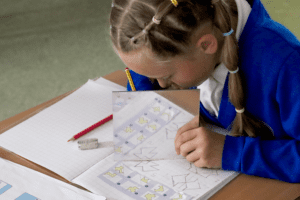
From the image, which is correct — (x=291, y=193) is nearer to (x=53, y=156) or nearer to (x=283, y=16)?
(x=53, y=156)

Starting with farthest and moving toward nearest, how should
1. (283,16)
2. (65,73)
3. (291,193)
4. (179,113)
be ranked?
(283,16) < (65,73) < (179,113) < (291,193)

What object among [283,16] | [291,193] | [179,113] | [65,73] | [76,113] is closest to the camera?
[291,193]

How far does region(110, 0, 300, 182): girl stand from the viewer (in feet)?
2.28

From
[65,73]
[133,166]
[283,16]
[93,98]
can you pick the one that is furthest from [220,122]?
[283,16]

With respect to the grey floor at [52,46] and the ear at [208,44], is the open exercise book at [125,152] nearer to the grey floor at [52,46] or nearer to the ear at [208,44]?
the ear at [208,44]

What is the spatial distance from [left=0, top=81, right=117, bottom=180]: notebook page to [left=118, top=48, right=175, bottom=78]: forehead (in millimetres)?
187

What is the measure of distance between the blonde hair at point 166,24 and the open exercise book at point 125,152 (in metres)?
0.09

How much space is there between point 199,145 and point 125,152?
0.15 meters

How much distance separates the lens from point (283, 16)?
2441mm

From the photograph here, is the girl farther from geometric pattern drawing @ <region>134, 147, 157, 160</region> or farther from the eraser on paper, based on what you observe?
the eraser on paper

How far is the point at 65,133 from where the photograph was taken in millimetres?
883

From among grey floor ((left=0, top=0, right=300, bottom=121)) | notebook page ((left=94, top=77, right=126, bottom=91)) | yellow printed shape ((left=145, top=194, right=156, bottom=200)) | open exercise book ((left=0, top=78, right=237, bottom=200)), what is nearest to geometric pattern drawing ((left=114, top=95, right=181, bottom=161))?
open exercise book ((left=0, top=78, right=237, bottom=200))

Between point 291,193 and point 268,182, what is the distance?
1.7 inches

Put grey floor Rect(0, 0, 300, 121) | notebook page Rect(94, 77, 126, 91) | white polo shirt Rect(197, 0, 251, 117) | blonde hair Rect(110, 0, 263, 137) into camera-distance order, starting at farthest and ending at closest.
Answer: grey floor Rect(0, 0, 300, 121) < notebook page Rect(94, 77, 126, 91) < white polo shirt Rect(197, 0, 251, 117) < blonde hair Rect(110, 0, 263, 137)
